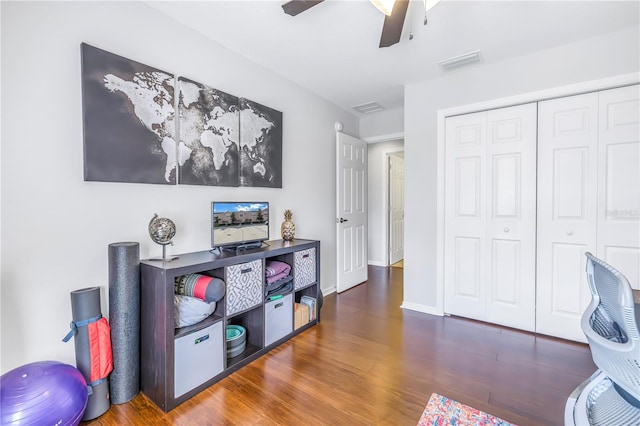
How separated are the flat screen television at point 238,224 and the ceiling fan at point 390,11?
1.37 metres

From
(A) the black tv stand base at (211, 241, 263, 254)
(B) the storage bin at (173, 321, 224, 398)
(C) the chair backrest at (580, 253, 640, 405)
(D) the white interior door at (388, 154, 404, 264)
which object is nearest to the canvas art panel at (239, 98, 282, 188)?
(A) the black tv stand base at (211, 241, 263, 254)

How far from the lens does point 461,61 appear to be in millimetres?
2631

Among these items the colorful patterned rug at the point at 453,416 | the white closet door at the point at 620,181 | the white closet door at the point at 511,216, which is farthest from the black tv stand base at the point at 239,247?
the white closet door at the point at 620,181

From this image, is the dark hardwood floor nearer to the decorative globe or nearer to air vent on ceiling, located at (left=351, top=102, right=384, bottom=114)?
the decorative globe

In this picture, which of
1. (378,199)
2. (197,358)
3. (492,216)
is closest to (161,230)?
(197,358)

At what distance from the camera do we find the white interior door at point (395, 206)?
17.6 ft

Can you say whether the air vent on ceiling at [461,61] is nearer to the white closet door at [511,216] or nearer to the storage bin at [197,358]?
the white closet door at [511,216]

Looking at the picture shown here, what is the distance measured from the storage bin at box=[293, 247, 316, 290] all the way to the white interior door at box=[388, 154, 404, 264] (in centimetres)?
297

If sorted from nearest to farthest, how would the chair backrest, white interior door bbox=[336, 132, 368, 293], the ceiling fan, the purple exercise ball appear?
the chair backrest → the purple exercise ball → the ceiling fan → white interior door bbox=[336, 132, 368, 293]

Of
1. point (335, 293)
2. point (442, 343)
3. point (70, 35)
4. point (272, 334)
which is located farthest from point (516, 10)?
point (335, 293)

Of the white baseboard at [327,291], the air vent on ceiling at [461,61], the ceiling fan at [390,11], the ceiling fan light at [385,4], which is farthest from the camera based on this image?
the white baseboard at [327,291]

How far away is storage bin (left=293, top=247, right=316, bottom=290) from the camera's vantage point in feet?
8.41

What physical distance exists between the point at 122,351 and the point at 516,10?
3.41 meters

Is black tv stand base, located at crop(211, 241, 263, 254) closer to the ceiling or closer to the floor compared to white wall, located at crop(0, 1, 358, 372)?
closer to the floor
